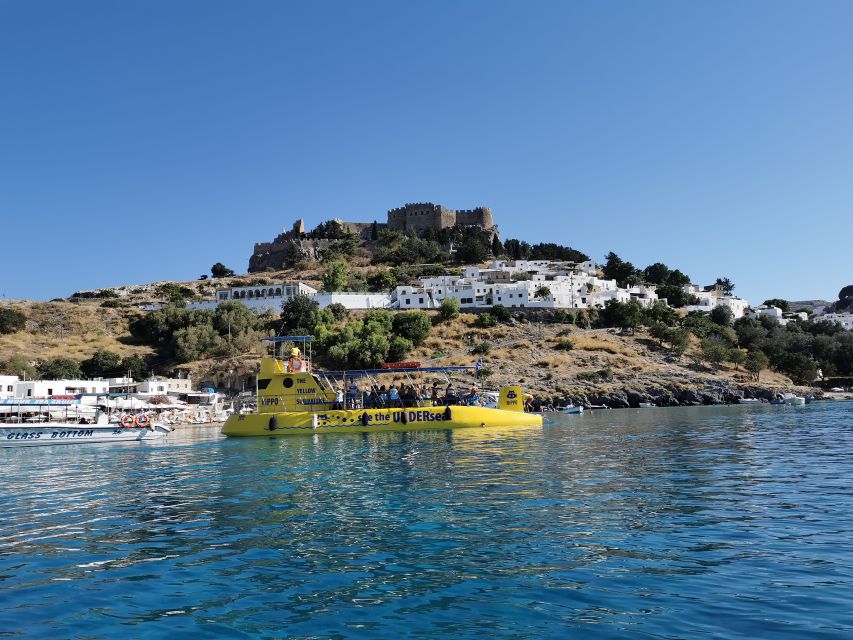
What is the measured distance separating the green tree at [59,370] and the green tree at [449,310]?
4604 centimetres

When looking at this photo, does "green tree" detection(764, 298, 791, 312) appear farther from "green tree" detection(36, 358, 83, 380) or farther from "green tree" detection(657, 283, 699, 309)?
"green tree" detection(36, 358, 83, 380)

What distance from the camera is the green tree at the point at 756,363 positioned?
75875mm

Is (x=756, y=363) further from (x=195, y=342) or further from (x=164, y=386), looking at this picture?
(x=195, y=342)

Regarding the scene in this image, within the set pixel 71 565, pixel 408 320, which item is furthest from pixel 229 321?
pixel 71 565

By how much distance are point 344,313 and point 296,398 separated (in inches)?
2083

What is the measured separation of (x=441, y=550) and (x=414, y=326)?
2783 inches

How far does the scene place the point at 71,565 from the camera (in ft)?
32.7

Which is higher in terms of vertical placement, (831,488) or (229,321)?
(229,321)

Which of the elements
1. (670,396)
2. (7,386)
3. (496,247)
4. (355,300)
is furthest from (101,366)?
(496,247)

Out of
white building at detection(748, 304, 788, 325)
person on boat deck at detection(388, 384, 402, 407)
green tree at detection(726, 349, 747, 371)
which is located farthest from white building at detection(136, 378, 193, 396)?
white building at detection(748, 304, 788, 325)

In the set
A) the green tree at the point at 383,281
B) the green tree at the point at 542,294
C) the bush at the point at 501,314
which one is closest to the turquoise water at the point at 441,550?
the bush at the point at 501,314

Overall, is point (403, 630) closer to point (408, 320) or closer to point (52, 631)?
point (52, 631)

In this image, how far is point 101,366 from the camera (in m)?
74.1

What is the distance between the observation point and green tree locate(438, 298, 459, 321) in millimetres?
88688
